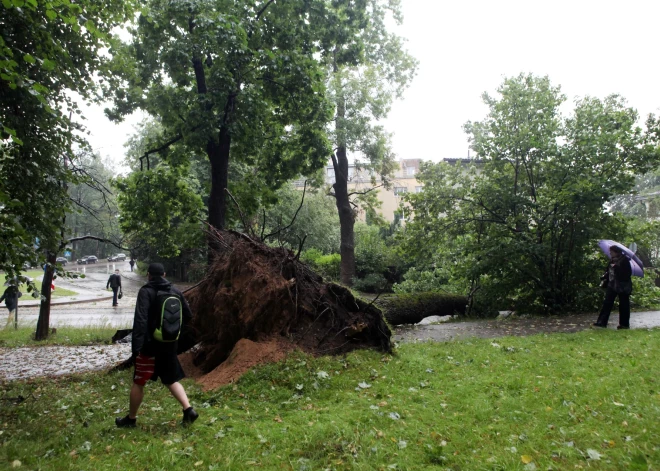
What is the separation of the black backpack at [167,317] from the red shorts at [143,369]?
225 mm

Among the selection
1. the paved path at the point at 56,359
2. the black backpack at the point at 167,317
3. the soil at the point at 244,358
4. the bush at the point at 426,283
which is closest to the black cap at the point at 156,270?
the black backpack at the point at 167,317

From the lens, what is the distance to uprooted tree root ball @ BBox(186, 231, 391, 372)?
6816mm

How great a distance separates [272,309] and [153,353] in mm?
2367

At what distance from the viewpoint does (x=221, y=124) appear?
11.5 metres

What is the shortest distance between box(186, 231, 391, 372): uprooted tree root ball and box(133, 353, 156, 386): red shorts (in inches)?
86.5

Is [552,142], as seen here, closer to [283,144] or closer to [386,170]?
[283,144]

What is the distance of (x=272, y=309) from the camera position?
6.82m

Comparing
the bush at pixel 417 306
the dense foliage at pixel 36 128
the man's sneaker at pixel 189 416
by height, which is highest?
the dense foliage at pixel 36 128

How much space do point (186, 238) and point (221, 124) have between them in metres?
3.36

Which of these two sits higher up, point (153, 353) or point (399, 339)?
point (153, 353)

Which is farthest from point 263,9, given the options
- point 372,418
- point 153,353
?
point 372,418

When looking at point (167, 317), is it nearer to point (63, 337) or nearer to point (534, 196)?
point (63, 337)

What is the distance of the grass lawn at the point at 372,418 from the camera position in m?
3.70

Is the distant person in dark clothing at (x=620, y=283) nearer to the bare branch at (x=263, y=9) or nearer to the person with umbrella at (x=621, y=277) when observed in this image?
the person with umbrella at (x=621, y=277)
